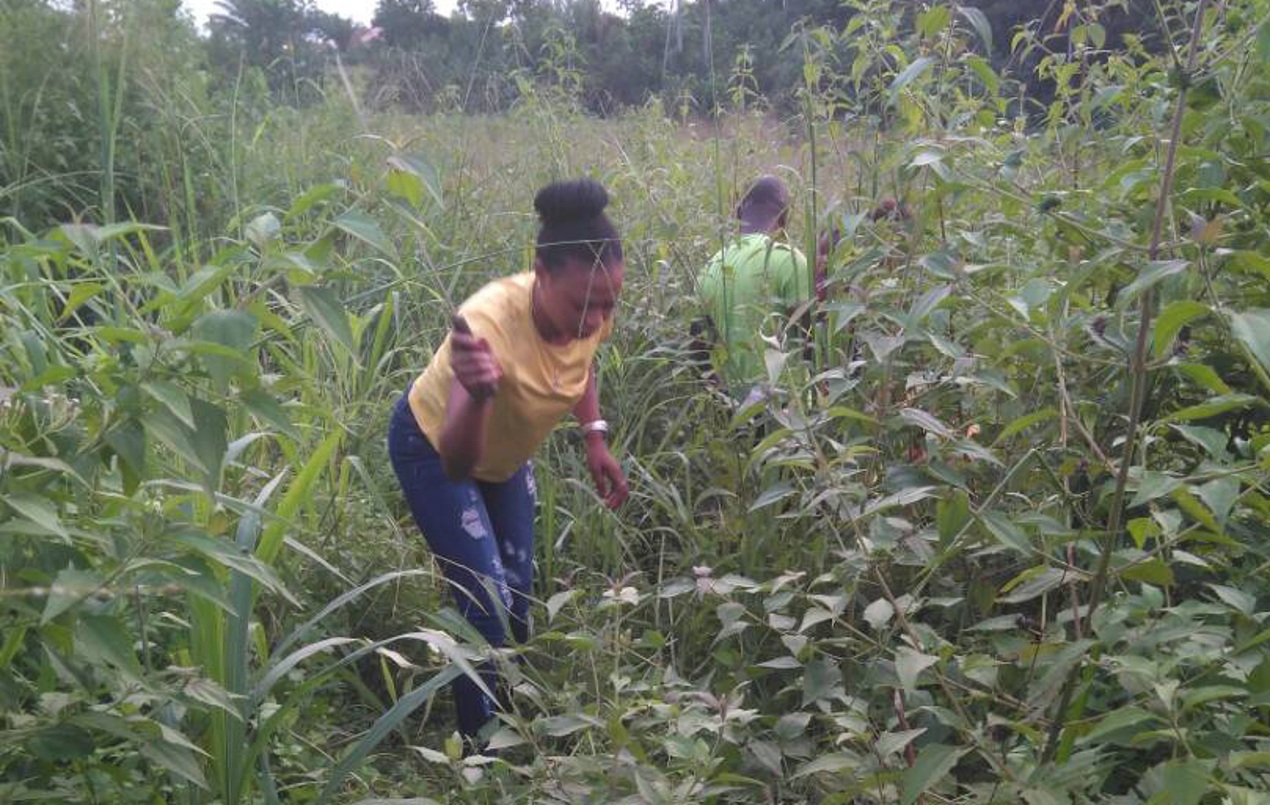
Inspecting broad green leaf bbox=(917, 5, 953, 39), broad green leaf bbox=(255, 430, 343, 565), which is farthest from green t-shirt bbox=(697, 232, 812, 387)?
broad green leaf bbox=(917, 5, 953, 39)

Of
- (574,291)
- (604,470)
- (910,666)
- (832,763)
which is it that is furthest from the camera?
(604,470)

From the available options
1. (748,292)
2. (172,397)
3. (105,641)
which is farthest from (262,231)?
(748,292)

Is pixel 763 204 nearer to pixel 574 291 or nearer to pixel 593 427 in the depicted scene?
pixel 593 427

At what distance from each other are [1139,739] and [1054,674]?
139mm

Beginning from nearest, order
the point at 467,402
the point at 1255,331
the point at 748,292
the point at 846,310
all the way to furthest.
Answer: the point at 1255,331, the point at 846,310, the point at 467,402, the point at 748,292

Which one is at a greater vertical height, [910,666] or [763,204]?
[763,204]

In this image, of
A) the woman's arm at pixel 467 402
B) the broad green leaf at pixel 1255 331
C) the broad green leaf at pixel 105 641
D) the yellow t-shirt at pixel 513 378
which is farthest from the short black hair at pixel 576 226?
the broad green leaf at pixel 1255 331

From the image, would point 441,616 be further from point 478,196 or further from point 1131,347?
point 478,196

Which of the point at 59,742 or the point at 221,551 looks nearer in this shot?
the point at 221,551

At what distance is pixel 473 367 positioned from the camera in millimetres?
2799

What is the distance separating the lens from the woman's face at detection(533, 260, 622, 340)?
3080 millimetres

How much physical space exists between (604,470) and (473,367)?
0.75 m

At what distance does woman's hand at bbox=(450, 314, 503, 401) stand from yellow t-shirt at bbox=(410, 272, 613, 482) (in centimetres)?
21

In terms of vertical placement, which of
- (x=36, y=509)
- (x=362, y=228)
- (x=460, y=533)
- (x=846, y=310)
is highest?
(x=362, y=228)
